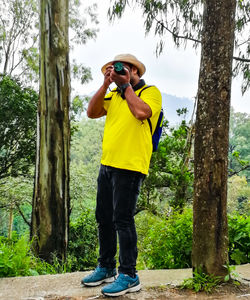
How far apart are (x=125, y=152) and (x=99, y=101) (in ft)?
1.67

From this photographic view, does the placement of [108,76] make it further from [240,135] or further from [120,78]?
[240,135]

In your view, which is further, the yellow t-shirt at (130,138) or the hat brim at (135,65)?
the hat brim at (135,65)

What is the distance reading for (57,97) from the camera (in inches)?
219

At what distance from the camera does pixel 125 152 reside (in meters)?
2.53

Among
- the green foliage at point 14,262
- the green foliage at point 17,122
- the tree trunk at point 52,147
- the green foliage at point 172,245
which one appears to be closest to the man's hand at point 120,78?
the green foliage at point 14,262

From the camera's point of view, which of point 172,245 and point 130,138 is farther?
point 172,245

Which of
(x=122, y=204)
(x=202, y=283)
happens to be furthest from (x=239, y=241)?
(x=122, y=204)

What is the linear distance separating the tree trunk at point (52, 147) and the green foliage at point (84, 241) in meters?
5.49

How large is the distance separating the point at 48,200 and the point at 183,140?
5883 millimetres

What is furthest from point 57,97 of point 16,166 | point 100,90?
point 16,166

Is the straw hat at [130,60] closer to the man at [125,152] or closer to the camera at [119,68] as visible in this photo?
the man at [125,152]

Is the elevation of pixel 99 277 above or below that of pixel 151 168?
below

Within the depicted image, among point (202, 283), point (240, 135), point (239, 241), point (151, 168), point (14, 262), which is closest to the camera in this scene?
point (202, 283)

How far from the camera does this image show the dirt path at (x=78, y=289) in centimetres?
259
